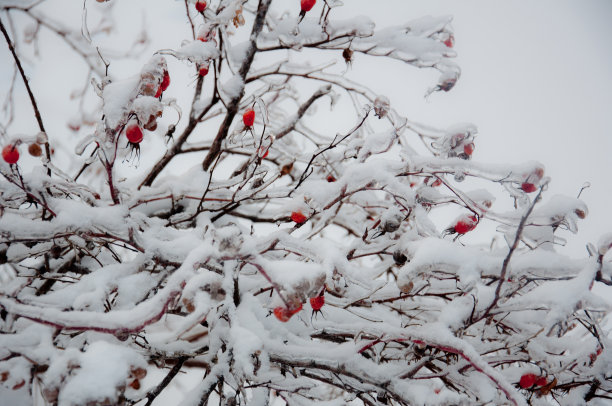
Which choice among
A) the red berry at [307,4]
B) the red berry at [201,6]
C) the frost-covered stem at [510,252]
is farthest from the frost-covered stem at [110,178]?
the frost-covered stem at [510,252]

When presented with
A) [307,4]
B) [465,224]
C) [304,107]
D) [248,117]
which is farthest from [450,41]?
[248,117]

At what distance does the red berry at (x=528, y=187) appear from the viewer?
1361mm

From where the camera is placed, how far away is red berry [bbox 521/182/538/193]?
4.47ft

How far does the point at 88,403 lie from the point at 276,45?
1751 millimetres

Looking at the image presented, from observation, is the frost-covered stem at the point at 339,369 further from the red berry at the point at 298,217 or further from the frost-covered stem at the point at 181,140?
the frost-covered stem at the point at 181,140

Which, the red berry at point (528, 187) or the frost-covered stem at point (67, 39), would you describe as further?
the frost-covered stem at point (67, 39)

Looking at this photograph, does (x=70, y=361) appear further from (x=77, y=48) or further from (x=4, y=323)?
(x=77, y=48)

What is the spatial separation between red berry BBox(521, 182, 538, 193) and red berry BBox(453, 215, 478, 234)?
21cm

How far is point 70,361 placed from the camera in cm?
85

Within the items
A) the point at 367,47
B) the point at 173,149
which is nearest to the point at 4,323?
the point at 173,149

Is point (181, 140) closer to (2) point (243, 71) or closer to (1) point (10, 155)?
(2) point (243, 71)

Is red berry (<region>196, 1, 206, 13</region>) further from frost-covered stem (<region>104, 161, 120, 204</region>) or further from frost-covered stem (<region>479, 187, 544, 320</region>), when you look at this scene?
frost-covered stem (<region>479, 187, 544, 320</region>)

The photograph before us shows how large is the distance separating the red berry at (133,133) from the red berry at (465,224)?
4.16 feet

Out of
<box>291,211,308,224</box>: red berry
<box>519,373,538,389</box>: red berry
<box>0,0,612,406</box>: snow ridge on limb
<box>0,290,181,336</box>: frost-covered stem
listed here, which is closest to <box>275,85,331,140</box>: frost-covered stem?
<box>0,0,612,406</box>: snow ridge on limb
